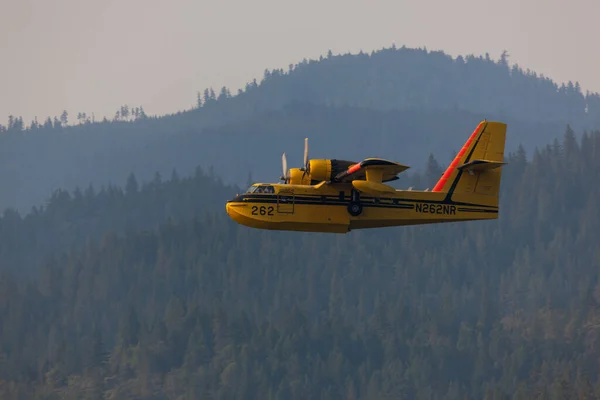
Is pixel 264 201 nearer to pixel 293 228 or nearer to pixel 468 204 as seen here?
pixel 293 228

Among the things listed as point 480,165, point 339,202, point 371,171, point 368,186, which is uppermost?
point 480,165

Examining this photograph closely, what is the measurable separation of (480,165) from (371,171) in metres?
6.55

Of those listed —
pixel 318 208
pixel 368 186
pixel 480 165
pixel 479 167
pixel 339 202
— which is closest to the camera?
pixel 368 186

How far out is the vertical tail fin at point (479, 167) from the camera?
75125mm

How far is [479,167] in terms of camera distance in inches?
2940

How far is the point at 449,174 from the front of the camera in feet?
248

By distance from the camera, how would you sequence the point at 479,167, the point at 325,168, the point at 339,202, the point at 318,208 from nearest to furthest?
the point at 318,208
the point at 339,202
the point at 325,168
the point at 479,167

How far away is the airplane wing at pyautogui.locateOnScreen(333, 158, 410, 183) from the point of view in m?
70.3

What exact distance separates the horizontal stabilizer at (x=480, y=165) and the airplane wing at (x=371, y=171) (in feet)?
13.8

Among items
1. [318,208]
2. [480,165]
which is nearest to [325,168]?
[318,208]

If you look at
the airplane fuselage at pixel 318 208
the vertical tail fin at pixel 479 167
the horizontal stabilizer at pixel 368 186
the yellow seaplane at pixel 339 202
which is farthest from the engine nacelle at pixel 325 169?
the vertical tail fin at pixel 479 167

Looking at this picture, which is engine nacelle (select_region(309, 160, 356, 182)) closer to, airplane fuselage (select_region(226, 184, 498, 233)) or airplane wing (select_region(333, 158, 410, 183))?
airplane wing (select_region(333, 158, 410, 183))

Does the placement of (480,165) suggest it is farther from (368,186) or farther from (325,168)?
(325,168)

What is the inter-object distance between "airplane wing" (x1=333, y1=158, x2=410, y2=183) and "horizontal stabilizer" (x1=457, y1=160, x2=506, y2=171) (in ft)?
13.8
